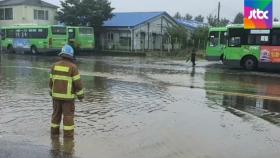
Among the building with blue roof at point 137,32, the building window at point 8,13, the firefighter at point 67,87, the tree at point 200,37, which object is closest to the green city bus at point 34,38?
the building window at point 8,13

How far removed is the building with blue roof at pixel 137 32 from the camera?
51.8 m

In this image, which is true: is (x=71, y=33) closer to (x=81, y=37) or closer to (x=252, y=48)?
(x=81, y=37)

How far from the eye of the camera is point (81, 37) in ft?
148

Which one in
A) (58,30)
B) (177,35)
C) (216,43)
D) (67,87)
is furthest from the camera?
(177,35)

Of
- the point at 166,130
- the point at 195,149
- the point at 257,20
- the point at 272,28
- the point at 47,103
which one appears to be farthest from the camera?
the point at 257,20

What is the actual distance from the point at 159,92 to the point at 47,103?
4409 mm

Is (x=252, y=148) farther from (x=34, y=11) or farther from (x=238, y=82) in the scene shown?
(x=34, y=11)

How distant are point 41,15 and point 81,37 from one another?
12.4 m

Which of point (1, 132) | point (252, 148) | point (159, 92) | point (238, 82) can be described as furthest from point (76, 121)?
point (238, 82)

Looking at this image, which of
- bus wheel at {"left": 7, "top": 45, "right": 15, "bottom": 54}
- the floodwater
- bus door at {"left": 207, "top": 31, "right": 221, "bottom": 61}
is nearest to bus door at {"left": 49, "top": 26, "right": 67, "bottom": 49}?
bus wheel at {"left": 7, "top": 45, "right": 15, "bottom": 54}

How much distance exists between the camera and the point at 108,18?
172 ft

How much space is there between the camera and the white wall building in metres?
54.0

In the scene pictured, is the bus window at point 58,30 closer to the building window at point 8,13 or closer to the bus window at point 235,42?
the building window at point 8,13

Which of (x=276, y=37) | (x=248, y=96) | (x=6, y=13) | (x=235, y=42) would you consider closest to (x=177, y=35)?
(x=6, y=13)
